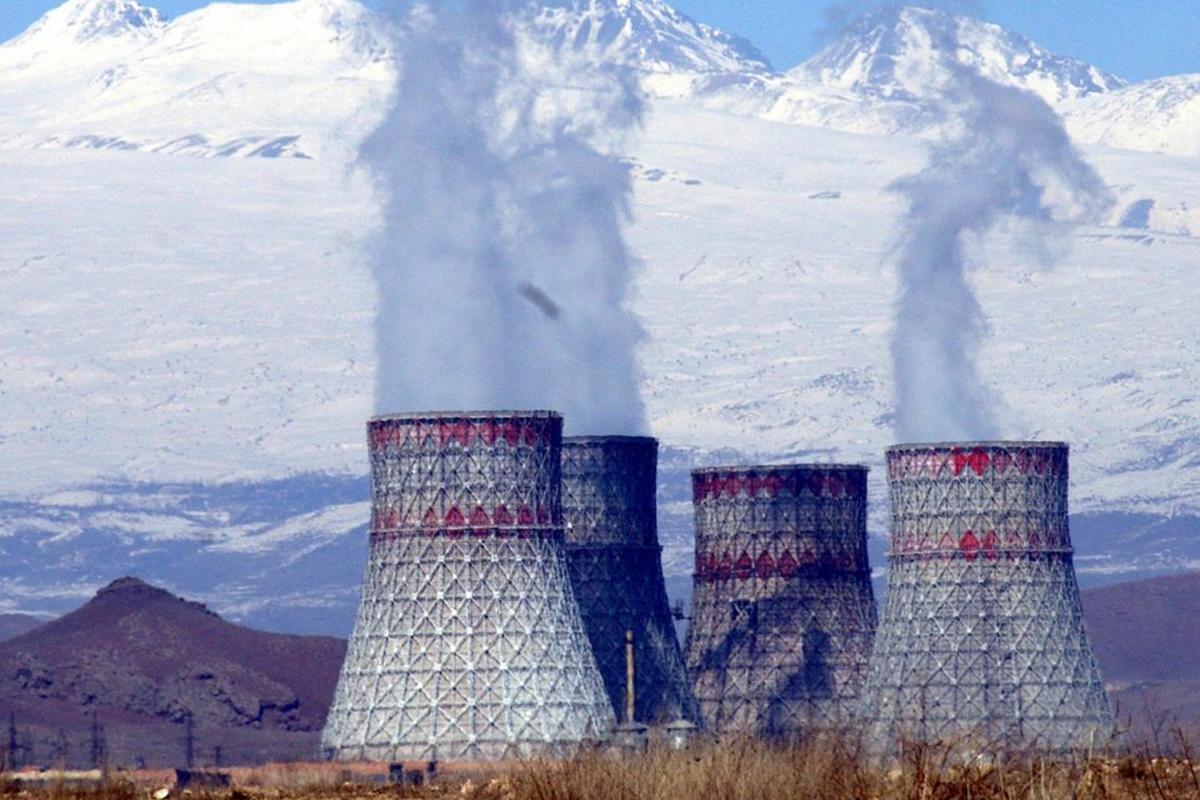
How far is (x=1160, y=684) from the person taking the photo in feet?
451

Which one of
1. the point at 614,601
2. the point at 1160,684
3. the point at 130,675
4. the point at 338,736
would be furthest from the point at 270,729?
the point at 1160,684

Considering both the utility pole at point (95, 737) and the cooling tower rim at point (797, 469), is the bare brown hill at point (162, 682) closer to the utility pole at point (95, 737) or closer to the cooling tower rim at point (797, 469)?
the utility pole at point (95, 737)

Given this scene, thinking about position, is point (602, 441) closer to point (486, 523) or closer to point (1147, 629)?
point (486, 523)

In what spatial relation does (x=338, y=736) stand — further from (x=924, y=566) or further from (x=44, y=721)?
(x=44, y=721)

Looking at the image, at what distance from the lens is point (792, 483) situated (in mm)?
80812

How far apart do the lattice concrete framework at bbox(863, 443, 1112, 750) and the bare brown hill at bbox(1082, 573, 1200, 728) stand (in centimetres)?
7939

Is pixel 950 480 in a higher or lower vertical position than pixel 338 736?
higher

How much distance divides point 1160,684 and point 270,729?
166 ft

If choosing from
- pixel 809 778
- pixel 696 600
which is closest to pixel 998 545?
pixel 696 600

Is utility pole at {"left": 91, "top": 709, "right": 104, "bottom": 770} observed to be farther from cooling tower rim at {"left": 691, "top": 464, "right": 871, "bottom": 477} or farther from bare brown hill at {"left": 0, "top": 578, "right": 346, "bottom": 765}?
cooling tower rim at {"left": 691, "top": 464, "right": 871, "bottom": 477}

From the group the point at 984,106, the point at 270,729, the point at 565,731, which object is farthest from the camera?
the point at 270,729

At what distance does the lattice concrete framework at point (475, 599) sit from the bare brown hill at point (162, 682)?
25.0 metres

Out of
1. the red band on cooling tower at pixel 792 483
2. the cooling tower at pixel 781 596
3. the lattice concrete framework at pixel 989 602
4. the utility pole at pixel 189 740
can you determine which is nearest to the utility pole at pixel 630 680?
the lattice concrete framework at pixel 989 602

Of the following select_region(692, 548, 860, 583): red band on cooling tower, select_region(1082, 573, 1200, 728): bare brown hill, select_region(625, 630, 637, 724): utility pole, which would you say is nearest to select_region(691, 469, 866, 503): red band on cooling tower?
select_region(692, 548, 860, 583): red band on cooling tower
